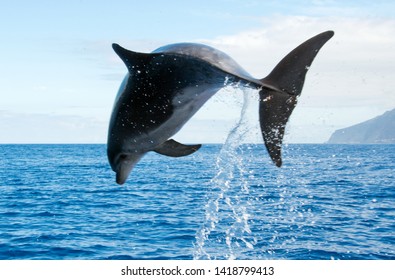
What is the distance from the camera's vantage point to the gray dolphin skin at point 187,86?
6.93 metres

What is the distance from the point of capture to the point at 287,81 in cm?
724

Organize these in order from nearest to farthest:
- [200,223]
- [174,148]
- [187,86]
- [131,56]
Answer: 1. [131,56]
2. [187,86]
3. [174,148]
4. [200,223]

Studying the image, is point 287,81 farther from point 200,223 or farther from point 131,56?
point 200,223

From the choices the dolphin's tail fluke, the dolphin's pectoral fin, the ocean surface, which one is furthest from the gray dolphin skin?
the ocean surface

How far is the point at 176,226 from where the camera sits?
87.4 ft

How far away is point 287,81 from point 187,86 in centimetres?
145

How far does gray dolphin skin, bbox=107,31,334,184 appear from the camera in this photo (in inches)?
273

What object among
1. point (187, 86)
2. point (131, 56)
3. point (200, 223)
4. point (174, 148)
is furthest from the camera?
point (200, 223)

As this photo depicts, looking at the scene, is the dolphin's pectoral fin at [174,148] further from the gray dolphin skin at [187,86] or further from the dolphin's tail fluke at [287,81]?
the dolphin's tail fluke at [287,81]

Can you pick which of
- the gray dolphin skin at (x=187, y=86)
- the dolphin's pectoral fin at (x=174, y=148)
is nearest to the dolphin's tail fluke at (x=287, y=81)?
the gray dolphin skin at (x=187, y=86)

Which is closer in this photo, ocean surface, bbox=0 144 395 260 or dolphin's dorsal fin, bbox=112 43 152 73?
dolphin's dorsal fin, bbox=112 43 152 73

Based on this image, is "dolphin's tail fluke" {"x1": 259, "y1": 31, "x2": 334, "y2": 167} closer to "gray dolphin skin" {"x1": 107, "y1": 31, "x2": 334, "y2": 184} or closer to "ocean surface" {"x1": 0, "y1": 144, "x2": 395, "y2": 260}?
"gray dolphin skin" {"x1": 107, "y1": 31, "x2": 334, "y2": 184}

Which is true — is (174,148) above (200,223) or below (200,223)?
below

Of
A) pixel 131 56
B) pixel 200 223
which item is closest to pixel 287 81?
pixel 131 56
